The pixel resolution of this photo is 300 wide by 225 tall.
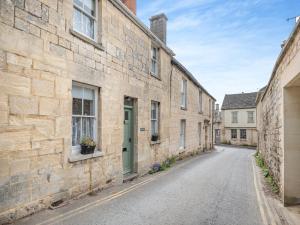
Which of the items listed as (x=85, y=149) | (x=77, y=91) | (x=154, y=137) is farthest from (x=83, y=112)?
(x=154, y=137)

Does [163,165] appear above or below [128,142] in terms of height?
below

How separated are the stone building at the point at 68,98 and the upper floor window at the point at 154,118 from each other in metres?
0.71

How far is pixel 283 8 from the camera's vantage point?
8555mm

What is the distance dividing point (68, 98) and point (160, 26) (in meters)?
9.55

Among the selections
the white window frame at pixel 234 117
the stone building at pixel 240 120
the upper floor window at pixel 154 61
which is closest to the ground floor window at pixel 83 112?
the upper floor window at pixel 154 61

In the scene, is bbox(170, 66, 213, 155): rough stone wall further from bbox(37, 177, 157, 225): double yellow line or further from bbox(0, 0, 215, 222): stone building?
bbox(37, 177, 157, 225): double yellow line

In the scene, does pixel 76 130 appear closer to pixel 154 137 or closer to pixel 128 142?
pixel 128 142

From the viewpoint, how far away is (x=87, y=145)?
599 cm

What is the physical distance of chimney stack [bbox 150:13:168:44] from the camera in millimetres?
13239

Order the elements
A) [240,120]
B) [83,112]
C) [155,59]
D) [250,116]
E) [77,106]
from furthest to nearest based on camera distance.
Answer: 1. [240,120]
2. [250,116]
3. [155,59]
4. [83,112]
5. [77,106]

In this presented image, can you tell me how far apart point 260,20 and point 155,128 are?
661 centimetres

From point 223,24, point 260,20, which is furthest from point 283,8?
point 223,24

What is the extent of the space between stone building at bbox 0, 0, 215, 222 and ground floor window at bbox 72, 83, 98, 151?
3cm

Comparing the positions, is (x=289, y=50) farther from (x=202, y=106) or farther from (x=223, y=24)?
(x=202, y=106)
